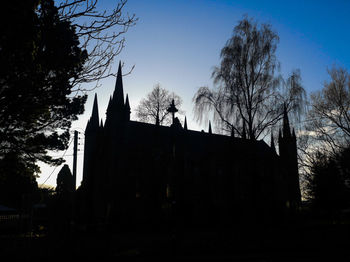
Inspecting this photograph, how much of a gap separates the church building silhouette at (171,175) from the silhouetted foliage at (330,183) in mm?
3996

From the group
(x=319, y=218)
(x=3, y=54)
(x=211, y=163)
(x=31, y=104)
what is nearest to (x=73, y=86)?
(x=31, y=104)

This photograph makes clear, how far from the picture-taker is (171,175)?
29734 mm

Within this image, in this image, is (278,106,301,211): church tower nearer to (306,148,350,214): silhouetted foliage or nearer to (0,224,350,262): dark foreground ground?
(306,148,350,214): silhouetted foliage

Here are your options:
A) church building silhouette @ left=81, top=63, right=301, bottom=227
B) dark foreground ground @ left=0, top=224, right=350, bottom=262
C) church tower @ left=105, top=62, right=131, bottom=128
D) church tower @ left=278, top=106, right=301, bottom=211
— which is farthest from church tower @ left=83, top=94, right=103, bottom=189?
church tower @ left=278, top=106, right=301, bottom=211

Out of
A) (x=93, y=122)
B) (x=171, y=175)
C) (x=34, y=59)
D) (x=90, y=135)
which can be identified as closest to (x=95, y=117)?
(x=93, y=122)

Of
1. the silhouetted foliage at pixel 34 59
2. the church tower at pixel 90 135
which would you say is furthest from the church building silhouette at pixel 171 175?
the silhouetted foliage at pixel 34 59

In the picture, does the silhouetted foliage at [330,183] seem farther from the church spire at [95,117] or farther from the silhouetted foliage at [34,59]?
the church spire at [95,117]

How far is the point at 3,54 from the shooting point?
30.3 ft

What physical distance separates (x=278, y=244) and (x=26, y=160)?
1524cm

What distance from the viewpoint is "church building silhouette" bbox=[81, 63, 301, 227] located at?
1076 inches

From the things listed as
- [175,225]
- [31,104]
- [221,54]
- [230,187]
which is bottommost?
[175,225]

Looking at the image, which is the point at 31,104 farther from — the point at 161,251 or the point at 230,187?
the point at 230,187

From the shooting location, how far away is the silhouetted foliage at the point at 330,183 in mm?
27500

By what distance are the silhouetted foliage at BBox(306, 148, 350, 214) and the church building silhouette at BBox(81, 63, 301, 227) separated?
13.1 feet
